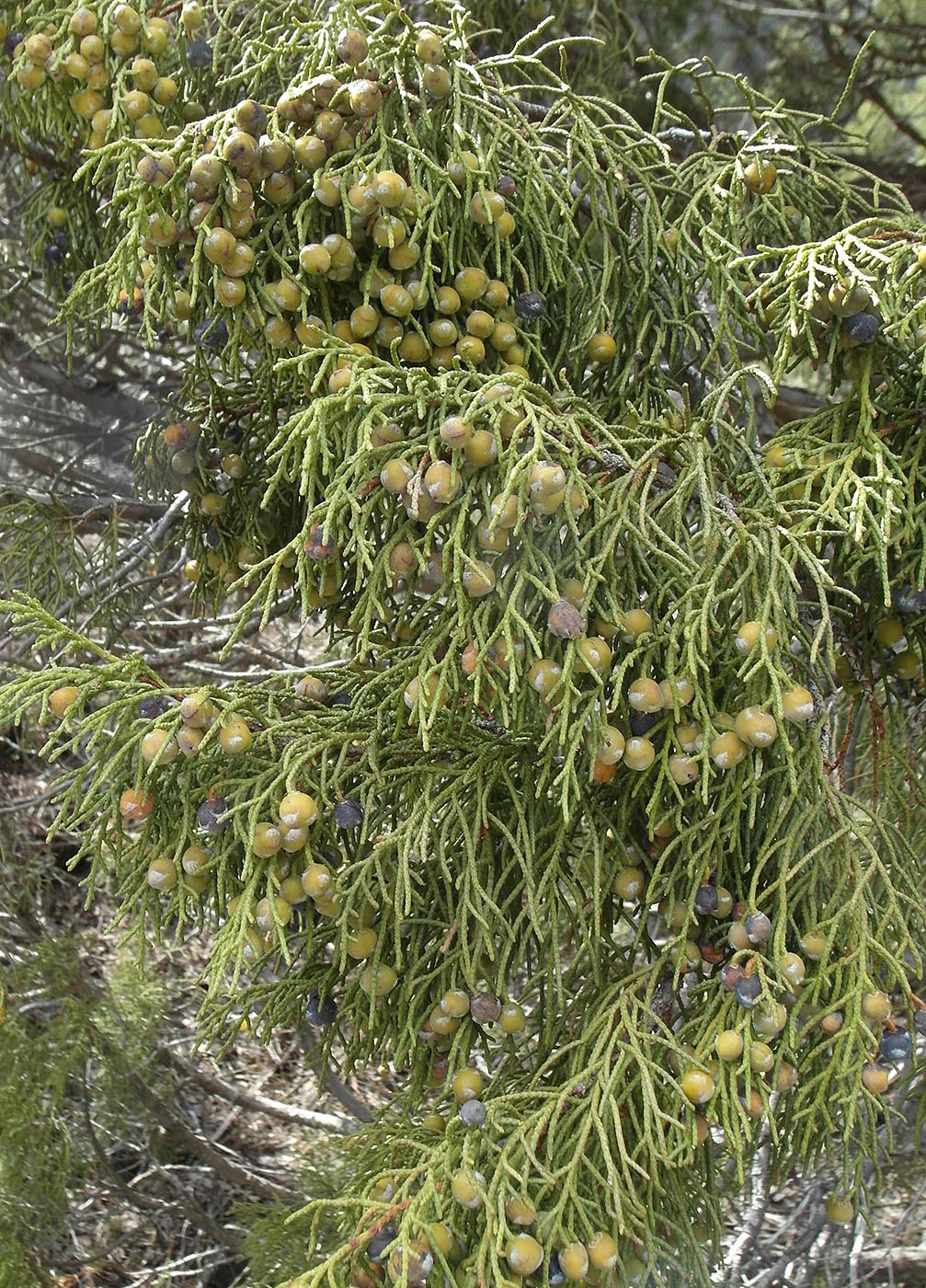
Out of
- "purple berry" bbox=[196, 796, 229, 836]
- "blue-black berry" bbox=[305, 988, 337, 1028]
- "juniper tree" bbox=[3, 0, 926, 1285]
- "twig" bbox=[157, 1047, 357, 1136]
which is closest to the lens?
"juniper tree" bbox=[3, 0, 926, 1285]

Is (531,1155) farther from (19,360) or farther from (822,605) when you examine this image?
(19,360)

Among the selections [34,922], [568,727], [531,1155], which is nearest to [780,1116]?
[531,1155]

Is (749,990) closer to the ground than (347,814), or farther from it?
closer to the ground

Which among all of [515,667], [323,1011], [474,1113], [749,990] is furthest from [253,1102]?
[515,667]

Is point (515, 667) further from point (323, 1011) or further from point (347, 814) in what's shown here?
point (323, 1011)

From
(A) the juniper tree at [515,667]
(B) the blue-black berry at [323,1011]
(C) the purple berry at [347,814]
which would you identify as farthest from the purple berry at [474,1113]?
(C) the purple berry at [347,814]

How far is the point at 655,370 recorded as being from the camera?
7.00 ft

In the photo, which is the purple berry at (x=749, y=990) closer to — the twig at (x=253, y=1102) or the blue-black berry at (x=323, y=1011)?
the blue-black berry at (x=323, y=1011)

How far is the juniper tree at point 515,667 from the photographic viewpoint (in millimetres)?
1578

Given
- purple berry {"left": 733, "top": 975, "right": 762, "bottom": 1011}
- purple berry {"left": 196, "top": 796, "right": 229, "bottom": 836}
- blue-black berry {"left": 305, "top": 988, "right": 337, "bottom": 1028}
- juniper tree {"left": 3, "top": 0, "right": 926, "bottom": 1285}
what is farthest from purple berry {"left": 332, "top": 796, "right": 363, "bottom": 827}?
purple berry {"left": 733, "top": 975, "right": 762, "bottom": 1011}

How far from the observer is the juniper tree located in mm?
1578

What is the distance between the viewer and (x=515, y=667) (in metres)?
1.47

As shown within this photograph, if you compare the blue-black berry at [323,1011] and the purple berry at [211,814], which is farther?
the blue-black berry at [323,1011]

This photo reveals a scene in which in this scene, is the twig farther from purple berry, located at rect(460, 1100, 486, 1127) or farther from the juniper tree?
purple berry, located at rect(460, 1100, 486, 1127)
